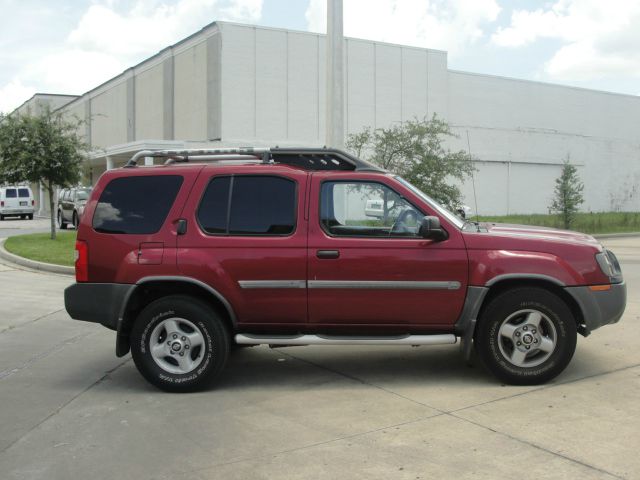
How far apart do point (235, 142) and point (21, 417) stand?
32130 mm

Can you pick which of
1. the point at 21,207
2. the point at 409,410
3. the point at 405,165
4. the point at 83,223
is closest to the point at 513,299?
the point at 409,410

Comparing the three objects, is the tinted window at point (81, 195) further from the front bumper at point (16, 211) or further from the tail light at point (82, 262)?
the tail light at point (82, 262)

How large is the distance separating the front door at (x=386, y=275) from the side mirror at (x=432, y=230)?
0.19 ft

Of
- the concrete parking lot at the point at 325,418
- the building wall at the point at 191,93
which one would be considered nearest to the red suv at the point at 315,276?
the concrete parking lot at the point at 325,418

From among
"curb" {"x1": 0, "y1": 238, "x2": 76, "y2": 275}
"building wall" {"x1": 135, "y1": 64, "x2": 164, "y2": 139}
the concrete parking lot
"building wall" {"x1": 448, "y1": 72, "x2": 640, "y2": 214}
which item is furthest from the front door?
"building wall" {"x1": 135, "y1": 64, "x2": 164, "y2": 139}

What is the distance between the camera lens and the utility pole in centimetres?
1505

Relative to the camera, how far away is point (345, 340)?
5.59 metres

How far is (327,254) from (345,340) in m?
0.74

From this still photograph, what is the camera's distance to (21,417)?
5.07 meters

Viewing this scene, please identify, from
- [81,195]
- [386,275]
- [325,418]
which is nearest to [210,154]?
[386,275]

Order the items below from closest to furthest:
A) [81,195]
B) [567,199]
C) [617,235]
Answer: [617,235], [81,195], [567,199]

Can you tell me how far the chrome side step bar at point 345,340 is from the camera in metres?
5.55

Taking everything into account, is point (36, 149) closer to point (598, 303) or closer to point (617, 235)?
point (598, 303)

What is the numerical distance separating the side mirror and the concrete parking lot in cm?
128
